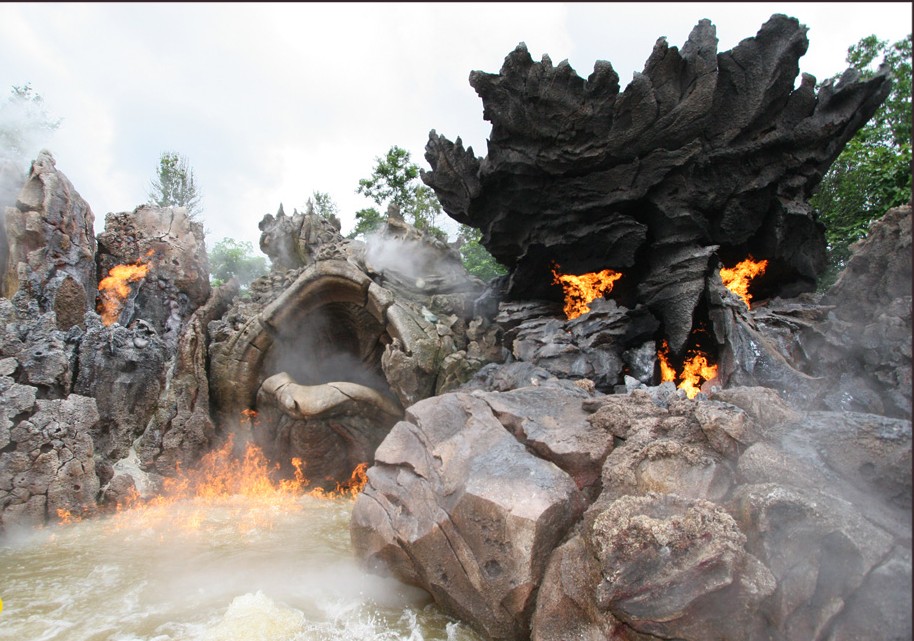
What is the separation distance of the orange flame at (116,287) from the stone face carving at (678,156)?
6.99 meters

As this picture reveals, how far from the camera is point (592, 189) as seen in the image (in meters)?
8.38

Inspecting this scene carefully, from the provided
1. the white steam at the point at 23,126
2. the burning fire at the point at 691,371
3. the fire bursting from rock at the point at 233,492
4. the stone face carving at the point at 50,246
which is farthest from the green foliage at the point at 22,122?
the burning fire at the point at 691,371

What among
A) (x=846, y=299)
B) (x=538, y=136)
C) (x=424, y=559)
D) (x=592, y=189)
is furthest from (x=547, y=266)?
(x=424, y=559)

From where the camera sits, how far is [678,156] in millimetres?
7812

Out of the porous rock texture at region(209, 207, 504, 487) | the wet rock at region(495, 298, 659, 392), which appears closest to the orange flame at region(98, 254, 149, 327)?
the porous rock texture at region(209, 207, 504, 487)

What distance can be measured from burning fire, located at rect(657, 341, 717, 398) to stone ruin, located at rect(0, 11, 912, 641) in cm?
32

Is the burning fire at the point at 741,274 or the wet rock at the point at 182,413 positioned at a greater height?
the burning fire at the point at 741,274

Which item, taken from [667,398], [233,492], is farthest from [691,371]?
[233,492]

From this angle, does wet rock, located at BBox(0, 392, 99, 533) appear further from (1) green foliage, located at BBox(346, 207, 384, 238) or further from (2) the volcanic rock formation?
(1) green foliage, located at BBox(346, 207, 384, 238)

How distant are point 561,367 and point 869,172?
9.79 metres

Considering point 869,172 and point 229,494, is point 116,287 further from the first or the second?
point 869,172

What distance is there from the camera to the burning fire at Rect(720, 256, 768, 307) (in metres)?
8.80

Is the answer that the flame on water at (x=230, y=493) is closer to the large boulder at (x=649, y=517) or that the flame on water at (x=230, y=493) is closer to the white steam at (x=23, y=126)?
the large boulder at (x=649, y=517)

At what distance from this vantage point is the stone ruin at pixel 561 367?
2721 mm
